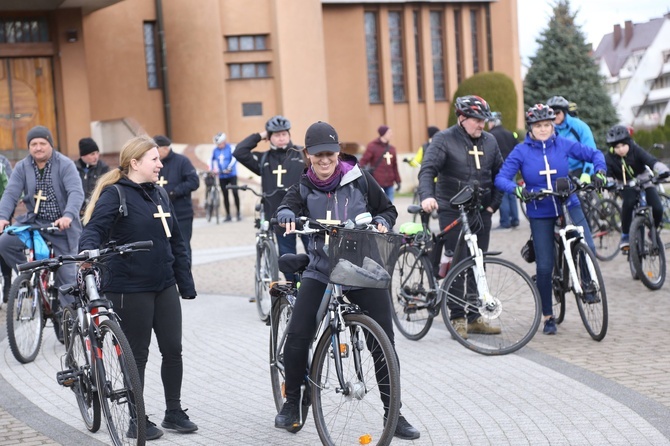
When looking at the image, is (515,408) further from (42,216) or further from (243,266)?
(243,266)

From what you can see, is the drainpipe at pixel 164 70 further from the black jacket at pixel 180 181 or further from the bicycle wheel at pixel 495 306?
the bicycle wheel at pixel 495 306

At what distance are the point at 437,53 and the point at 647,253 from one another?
29541 millimetres

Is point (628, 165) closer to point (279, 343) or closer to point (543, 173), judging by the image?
point (543, 173)

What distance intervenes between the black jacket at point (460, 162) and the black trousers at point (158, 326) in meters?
3.23

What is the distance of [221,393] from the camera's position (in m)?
8.22

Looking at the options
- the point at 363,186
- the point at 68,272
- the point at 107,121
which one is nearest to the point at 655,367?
the point at 363,186

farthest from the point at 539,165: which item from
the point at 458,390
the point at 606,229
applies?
the point at 606,229

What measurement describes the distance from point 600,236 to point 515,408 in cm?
810

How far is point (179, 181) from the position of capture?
12961 mm

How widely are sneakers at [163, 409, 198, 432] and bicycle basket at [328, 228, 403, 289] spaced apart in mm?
1598

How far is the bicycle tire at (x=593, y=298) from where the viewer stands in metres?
9.18

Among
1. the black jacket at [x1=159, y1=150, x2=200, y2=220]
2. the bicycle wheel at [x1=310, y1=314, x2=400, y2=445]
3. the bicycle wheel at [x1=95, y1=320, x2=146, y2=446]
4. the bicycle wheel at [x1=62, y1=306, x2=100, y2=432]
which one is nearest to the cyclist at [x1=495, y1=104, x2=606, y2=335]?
the bicycle wheel at [x1=310, y1=314, x2=400, y2=445]

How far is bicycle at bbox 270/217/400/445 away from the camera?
596 cm

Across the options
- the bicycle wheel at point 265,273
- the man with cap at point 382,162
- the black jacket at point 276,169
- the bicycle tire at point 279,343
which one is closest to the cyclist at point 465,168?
the bicycle wheel at point 265,273
